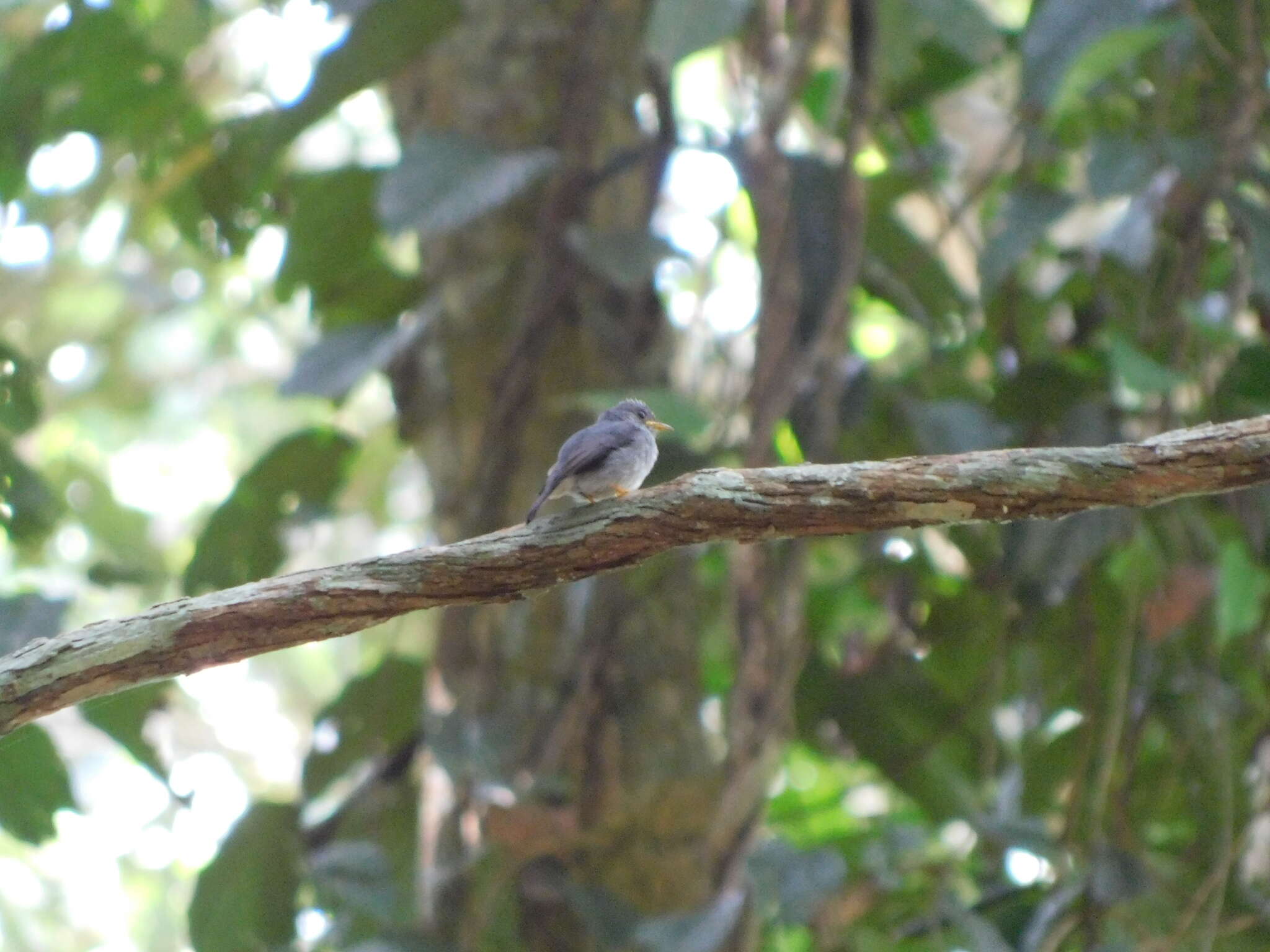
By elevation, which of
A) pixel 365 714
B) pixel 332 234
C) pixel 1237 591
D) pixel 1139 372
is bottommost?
pixel 1237 591

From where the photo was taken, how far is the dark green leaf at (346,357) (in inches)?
167

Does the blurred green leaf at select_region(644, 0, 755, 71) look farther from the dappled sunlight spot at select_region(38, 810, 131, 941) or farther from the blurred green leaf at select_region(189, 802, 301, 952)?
the dappled sunlight spot at select_region(38, 810, 131, 941)

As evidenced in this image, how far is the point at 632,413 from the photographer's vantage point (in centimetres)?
373

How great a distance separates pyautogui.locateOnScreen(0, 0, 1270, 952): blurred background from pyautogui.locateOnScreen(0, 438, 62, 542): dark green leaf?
0.05 feet

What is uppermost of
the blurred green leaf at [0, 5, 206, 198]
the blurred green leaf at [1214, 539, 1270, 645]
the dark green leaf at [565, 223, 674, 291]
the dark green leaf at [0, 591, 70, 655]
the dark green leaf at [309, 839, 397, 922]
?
the blurred green leaf at [0, 5, 206, 198]

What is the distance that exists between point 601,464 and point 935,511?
1064mm

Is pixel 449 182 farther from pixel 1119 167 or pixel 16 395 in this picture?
pixel 1119 167

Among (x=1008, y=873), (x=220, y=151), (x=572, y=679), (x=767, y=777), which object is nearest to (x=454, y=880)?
(x=572, y=679)

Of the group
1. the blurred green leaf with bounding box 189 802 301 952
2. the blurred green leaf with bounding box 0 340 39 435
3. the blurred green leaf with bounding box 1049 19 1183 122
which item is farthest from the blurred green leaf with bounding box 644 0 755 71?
the blurred green leaf with bounding box 189 802 301 952

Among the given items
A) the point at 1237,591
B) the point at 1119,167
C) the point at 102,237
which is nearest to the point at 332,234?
the point at 1119,167

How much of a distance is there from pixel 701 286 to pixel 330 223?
1.28 meters

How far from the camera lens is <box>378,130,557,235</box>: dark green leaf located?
12.8 ft

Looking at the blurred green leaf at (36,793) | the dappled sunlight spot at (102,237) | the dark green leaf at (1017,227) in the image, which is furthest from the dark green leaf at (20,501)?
the dappled sunlight spot at (102,237)

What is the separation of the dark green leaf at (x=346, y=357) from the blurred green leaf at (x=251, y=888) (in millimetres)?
1248
